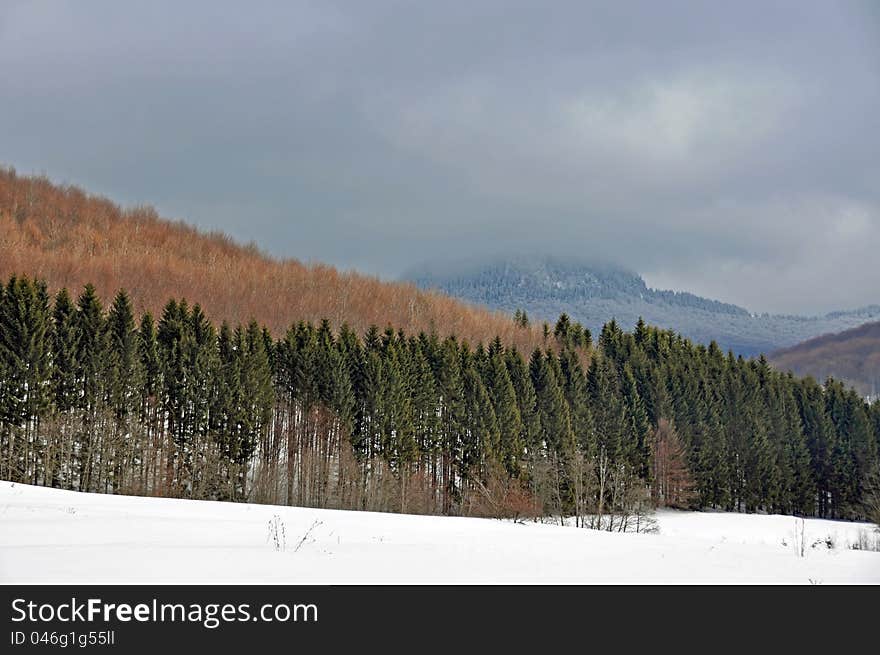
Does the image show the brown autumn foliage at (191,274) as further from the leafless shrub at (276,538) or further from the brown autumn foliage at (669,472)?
the leafless shrub at (276,538)

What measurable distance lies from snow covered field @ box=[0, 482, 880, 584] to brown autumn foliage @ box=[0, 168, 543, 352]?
7008 centimetres

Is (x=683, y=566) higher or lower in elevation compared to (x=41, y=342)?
lower

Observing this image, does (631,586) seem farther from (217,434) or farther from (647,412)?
(647,412)

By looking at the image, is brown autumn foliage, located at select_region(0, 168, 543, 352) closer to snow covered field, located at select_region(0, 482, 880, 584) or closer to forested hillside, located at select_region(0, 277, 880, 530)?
forested hillside, located at select_region(0, 277, 880, 530)

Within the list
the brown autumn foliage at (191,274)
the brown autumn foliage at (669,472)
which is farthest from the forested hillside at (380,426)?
the brown autumn foliage at (191,274)

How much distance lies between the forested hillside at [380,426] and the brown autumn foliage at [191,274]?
20035mm

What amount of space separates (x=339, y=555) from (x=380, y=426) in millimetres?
52291

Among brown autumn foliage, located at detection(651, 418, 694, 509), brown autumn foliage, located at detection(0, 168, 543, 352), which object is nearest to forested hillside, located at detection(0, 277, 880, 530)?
brown autumn foliage, located at detection(651, 418, 694, 509)

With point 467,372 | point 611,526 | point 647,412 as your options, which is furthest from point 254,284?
point 611,526

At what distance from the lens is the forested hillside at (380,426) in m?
53.9

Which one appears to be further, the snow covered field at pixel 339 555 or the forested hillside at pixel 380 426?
the forested hillside at pixel 380 426

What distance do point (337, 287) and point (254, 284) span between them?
1643 cm

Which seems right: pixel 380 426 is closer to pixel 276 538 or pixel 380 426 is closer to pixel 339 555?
pixel 276 538
